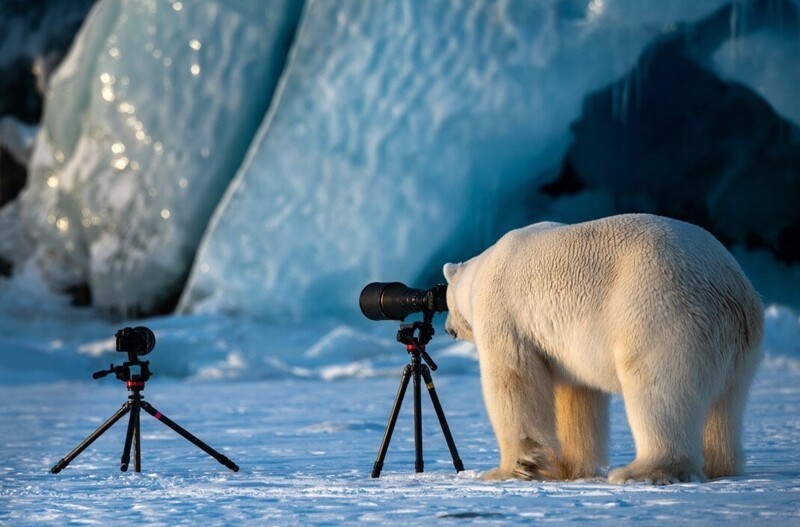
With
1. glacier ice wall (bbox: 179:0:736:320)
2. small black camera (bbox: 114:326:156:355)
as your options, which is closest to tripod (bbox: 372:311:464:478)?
small black camera (bbox: 114:326:156:355)

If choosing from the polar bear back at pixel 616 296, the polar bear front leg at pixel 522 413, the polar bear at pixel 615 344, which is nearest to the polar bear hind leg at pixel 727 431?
the polar bear at pixel 615 344

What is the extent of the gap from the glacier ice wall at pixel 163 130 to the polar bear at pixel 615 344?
8.39m

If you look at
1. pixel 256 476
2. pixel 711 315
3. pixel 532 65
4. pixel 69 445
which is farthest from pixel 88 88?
pixel 711 315

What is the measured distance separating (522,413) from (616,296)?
17.5 inches

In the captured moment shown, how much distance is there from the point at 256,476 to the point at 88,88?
9.99 m

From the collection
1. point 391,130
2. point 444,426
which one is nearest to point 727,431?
point 444,426

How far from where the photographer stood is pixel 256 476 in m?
3.76

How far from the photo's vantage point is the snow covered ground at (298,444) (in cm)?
271

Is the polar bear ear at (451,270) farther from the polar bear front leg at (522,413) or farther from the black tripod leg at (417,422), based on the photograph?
the polar bear front leg at (522,413)

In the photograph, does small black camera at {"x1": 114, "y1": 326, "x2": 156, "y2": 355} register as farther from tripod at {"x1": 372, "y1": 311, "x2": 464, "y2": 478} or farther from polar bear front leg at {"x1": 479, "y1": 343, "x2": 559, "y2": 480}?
polar bear front leg at {"x1": 479, "y1": 343, "x2": 559, "y2": 480}

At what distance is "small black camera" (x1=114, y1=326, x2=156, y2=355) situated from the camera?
12.6 feet

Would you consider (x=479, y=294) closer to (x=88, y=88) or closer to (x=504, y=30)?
(x=504, y=30)

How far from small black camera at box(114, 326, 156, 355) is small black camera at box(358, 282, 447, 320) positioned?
2.38ft

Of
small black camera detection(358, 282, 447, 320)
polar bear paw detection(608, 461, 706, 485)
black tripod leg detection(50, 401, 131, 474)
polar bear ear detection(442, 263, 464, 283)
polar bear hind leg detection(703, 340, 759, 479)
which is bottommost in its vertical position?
polar bear paw detection(608, 461, 706, 485)
